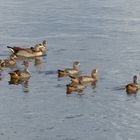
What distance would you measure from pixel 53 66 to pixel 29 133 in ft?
36.8

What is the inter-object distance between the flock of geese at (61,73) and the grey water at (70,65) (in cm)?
38

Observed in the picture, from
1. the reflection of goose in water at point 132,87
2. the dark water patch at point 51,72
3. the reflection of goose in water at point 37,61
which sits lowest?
the reflection of goose in water at point 132,87

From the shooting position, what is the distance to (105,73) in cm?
3659

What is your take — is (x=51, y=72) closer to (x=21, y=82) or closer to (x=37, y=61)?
(x=21, y=82)

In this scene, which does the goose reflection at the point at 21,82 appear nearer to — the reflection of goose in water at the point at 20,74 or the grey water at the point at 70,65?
the grey water at the point at 70,65

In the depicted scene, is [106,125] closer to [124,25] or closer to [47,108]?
[47,108]

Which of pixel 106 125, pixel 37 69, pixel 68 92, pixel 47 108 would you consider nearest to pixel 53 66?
pixel 37 69

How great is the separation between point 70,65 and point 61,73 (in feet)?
9.06

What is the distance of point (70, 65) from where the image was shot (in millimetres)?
38531

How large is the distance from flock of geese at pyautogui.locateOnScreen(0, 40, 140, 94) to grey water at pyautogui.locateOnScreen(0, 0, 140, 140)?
0.38 metres

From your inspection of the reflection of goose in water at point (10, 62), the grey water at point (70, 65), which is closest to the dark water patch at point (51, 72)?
the grey water at point (70, 65)

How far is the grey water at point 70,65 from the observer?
28.1m

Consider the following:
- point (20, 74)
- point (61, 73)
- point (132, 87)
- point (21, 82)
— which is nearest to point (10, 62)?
point (20, 74)

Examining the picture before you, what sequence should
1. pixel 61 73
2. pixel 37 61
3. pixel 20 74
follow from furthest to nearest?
pixel 37 61 → pixel 61 73 → pixel 20 74
